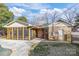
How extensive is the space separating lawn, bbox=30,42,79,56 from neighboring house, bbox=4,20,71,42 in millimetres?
56

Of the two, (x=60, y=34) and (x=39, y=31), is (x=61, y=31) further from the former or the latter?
(x=39, y=31)

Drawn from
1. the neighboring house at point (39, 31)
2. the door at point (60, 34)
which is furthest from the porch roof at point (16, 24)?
the door at point (60, 34)

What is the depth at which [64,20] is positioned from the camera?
4.21ft

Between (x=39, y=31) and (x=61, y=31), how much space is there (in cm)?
18

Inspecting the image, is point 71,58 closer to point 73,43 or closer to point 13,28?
point 73,43

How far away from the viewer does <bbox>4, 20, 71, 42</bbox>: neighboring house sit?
4.21 ft

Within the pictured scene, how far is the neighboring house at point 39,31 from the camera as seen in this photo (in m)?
1.28

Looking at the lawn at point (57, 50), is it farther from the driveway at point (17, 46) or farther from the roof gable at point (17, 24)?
the roof gable at point (17, 24)

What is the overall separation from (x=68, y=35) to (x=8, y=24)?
0.51 meters

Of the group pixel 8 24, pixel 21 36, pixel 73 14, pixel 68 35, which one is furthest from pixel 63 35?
pixel 8 24

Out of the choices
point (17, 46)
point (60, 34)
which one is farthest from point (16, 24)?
point (60, 34)

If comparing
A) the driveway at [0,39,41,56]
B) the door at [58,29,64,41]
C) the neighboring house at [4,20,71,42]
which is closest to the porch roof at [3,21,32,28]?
the neighboring house at [4,20,71,42]

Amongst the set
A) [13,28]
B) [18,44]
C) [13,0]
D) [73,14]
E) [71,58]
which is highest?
[13,0]

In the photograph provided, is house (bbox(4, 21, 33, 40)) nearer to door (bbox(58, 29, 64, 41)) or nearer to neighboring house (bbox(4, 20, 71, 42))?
neighboring house (bbox(4, 20, 71, 42))
